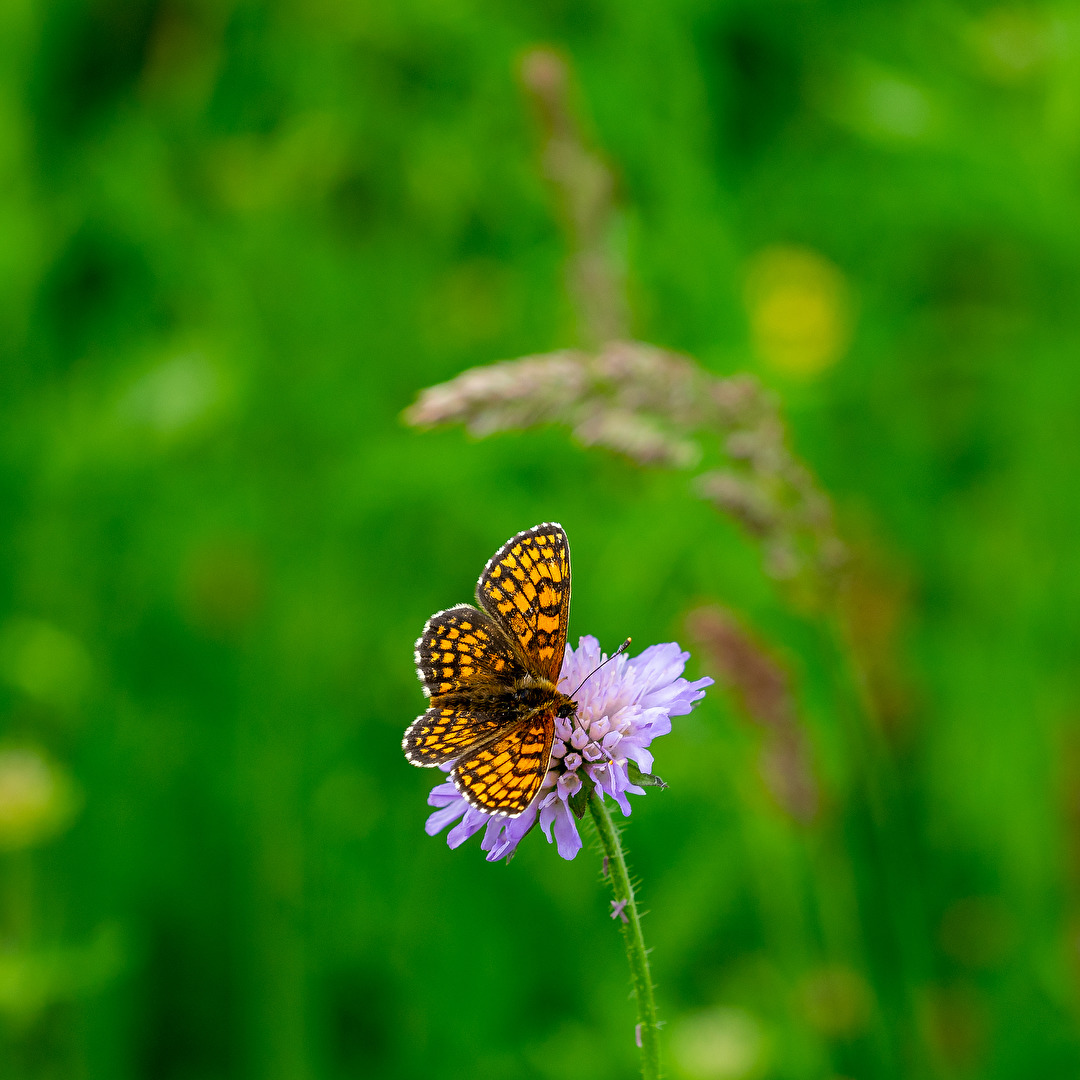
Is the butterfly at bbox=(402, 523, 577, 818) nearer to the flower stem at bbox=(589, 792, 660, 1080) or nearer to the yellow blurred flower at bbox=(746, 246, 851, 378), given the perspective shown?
the flower stem at bbox=(589, 792, 660, 1080)

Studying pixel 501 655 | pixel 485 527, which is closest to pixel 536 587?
pixel 501 655

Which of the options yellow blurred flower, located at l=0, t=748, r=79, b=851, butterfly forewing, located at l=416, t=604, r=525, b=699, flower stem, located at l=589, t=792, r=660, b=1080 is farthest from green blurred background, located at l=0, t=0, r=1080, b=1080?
flower stem, located at l=589, t=792, r=660, b=1080

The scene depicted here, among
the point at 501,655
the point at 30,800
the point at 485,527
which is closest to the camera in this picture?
the point at 501,655

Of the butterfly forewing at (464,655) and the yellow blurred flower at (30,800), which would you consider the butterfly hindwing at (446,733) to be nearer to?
the butterfly forewing at (464,655)

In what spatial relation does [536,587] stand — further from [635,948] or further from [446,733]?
[635,948]

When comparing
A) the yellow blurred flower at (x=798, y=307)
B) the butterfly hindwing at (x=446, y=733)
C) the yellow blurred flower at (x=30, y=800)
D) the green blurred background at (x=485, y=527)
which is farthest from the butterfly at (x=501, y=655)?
the yellow blurred flower at (x=798, y=307)
